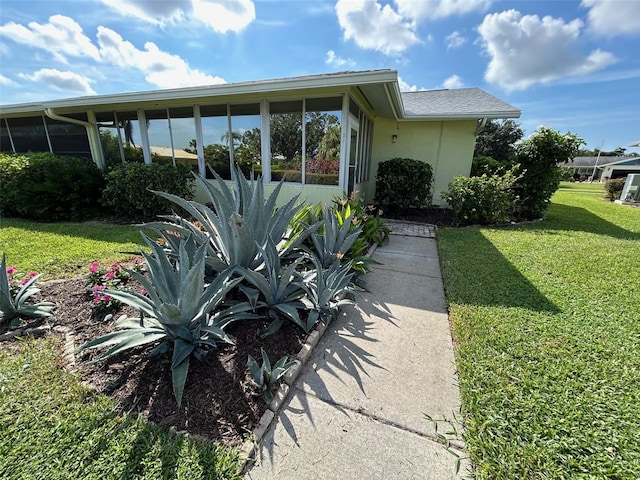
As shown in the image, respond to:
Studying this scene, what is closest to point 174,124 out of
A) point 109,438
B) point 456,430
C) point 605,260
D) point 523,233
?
point 109,438

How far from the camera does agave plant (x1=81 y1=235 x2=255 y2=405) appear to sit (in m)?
1.85

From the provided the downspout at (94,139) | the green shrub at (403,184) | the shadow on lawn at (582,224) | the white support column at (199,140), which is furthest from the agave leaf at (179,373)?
the downspout at (94,139)

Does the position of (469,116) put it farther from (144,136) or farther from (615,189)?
(615,189)

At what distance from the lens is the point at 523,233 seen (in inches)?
253

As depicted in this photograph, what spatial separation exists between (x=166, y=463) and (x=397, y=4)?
8234 millimetres

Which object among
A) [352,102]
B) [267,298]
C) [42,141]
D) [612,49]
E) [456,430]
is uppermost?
[612,49]

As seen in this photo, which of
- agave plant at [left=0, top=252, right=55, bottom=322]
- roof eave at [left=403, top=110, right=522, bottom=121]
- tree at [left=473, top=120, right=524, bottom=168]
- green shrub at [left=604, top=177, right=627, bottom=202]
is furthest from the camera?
tree at [left=473, top=120, right=524, bottom=168]

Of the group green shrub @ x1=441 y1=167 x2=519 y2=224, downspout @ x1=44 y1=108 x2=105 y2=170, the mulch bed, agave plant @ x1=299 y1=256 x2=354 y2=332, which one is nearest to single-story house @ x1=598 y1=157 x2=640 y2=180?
green shrub @ x1=441 y1=167 x2=519 y2=224

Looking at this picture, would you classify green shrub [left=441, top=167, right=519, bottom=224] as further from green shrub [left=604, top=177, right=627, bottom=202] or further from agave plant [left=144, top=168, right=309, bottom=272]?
green shrub [left=604, top=177, right=627, bottom=202]

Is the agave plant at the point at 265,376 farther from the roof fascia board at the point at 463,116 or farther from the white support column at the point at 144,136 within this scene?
the roof fascia board at the point at 463,116

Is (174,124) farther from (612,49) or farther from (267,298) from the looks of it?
(612,49)

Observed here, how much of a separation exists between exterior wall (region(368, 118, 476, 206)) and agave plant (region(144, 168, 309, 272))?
598 centimetres

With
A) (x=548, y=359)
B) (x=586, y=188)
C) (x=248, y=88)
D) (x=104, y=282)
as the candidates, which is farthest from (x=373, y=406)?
(x=586, y=188)

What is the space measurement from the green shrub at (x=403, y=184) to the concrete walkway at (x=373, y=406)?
5.24 meters
